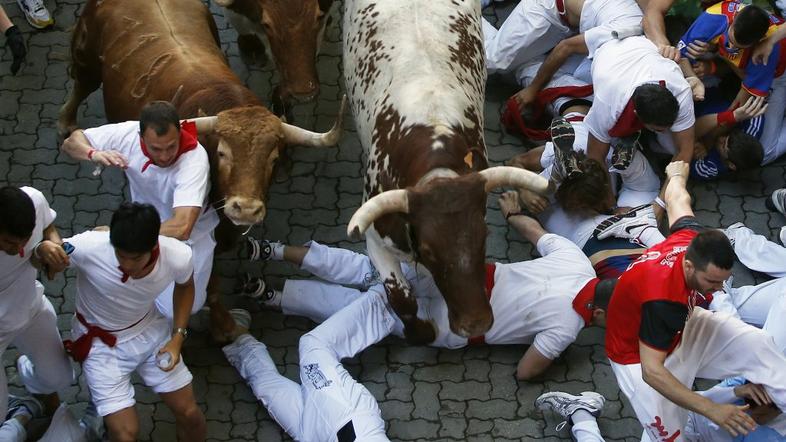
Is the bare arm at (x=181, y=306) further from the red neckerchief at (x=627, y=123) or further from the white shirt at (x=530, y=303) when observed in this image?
the red neckerchief at (x=627, y=123)

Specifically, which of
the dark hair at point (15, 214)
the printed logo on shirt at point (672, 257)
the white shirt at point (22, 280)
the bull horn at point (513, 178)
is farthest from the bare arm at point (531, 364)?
the dark hair at point (15, 214)

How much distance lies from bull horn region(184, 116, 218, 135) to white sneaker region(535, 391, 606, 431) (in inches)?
100

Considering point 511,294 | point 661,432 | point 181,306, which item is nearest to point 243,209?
point 181,306

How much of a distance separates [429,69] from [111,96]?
212 centimetres

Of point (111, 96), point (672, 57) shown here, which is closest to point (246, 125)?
point (111, 96)

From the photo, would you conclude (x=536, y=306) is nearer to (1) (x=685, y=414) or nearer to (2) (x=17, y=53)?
(1) (x=685, y=414)

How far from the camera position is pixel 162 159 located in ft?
19.2

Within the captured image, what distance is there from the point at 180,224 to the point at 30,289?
32.8 inches

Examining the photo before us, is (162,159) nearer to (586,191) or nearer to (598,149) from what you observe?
(586,191)

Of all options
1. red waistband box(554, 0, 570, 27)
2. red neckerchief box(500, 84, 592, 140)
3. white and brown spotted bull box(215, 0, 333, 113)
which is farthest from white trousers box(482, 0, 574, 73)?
white and brown spotted bull box(215, 0, 333, 113)

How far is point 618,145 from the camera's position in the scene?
7.47 m

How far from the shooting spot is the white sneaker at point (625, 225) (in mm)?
7047

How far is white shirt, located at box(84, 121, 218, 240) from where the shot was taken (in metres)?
5.88

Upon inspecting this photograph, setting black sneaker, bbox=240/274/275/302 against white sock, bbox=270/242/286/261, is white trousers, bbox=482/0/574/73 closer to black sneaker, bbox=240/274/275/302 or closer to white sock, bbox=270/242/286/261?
white sock, bbox=270/242/286/261
